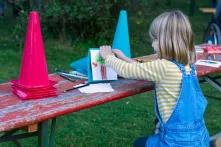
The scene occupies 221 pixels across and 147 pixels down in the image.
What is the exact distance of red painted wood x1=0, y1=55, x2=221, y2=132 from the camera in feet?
7.70

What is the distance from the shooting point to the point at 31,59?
9.16 feet

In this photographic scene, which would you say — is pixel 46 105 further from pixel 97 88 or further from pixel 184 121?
pixel 184 121

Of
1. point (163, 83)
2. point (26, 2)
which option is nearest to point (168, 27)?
point (163, 83)

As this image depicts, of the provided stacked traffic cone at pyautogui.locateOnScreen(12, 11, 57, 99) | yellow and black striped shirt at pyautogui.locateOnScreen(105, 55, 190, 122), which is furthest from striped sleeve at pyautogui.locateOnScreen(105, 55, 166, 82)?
stacked traffic cone at pyautogui.locateOnScreen(12, 11, 57, 99)

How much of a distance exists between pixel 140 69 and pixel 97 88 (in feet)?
0.90

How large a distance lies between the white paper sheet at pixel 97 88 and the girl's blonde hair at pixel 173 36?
14.4 inches

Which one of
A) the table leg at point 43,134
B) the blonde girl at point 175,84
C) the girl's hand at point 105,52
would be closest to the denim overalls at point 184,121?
the blonde girl at point 175,84

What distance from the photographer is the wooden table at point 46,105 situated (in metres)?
2.35

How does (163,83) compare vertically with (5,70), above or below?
above

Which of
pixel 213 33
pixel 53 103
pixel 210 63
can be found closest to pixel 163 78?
pixel 53 103

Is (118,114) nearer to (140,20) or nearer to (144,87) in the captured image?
(144,87)

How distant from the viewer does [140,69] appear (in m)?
2.82

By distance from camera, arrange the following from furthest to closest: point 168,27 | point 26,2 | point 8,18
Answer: point 8,18 → point 26,2 → point 168,27

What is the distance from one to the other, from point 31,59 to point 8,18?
8621 millimetres
